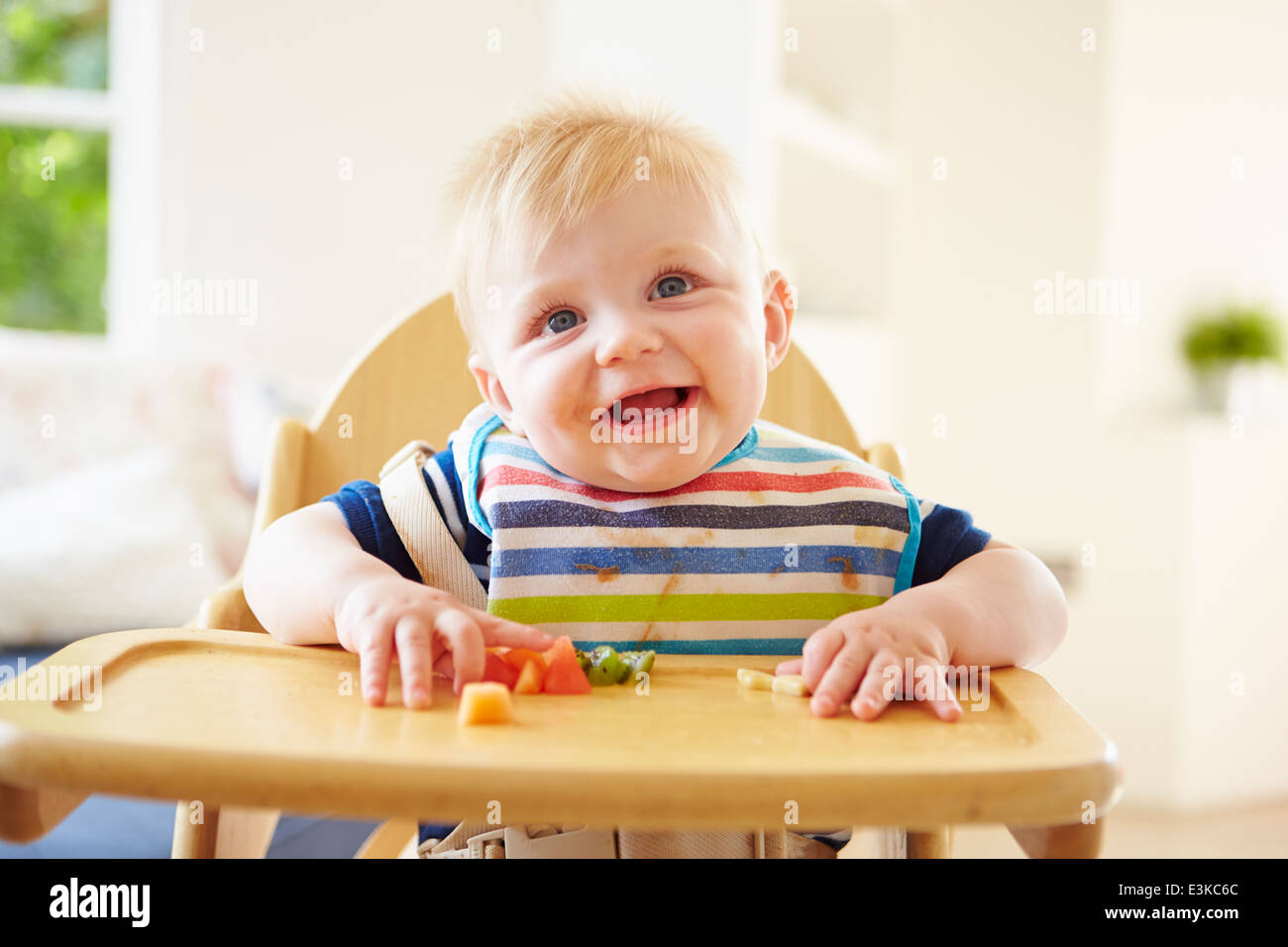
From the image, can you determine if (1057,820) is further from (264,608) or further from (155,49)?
(155,49)

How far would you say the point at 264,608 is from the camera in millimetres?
769

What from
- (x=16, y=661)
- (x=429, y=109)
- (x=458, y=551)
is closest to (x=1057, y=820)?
(x=458, y=551)

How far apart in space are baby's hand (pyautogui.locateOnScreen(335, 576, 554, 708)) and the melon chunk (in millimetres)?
41

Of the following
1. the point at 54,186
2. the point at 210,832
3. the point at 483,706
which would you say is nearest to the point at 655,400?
the point at 483,706

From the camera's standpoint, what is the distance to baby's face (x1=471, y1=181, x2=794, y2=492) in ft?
2.60

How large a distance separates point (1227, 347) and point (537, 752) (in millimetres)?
2948

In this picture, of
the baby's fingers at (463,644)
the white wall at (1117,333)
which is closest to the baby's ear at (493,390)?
the baby's fingers at (463,644)

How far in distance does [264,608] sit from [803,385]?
1.94 ft

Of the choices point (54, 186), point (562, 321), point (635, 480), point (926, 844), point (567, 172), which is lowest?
point (926, 844)

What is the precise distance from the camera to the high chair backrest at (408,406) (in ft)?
3.62

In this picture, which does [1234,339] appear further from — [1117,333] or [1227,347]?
[1117,333]

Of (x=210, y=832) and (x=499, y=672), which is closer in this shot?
(x=499, y=672)

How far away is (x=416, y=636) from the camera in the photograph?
628 millimetres

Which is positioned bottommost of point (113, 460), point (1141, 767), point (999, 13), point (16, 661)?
point (1141, 767)
